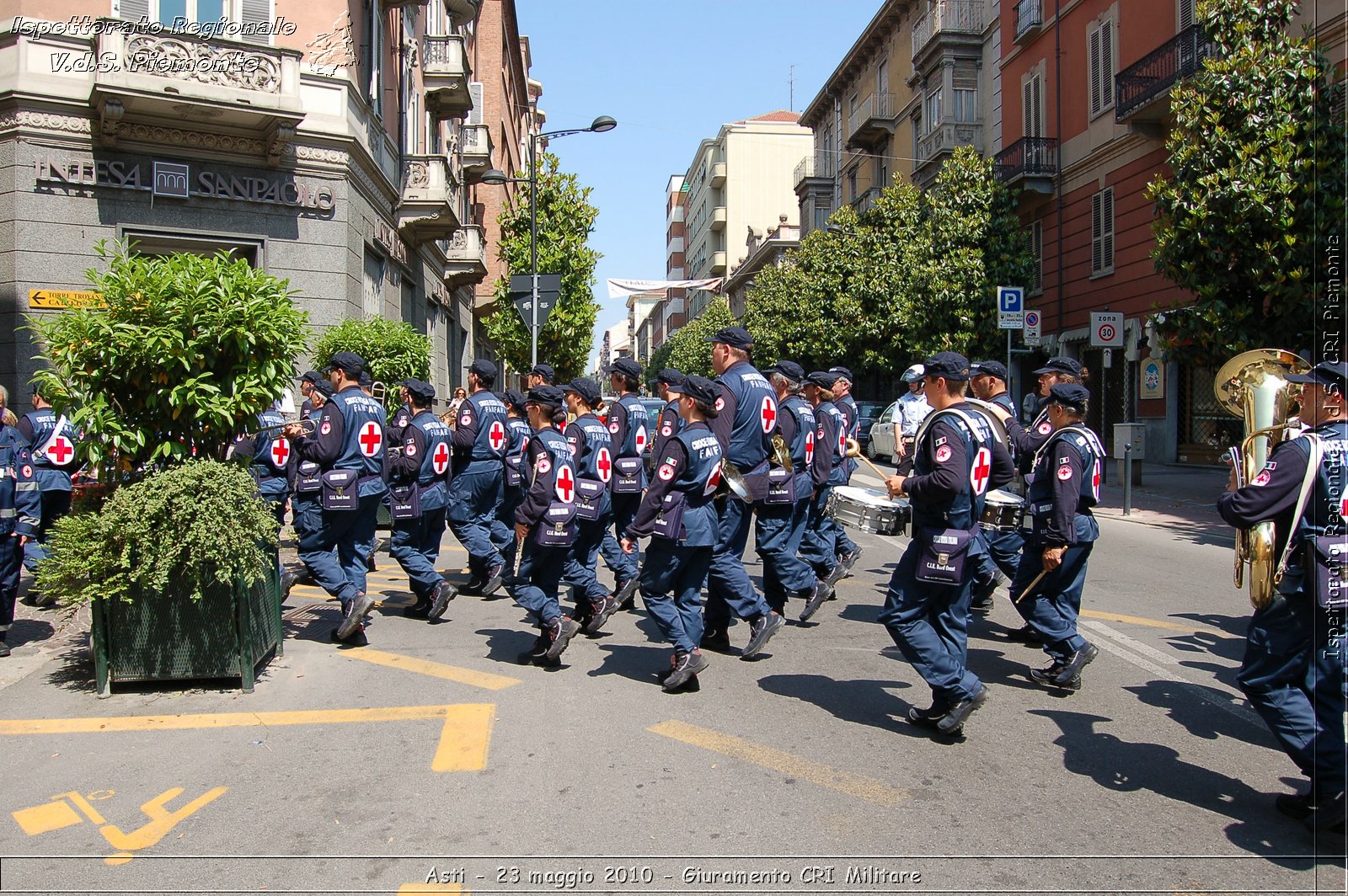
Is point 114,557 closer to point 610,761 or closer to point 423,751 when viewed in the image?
point 423,751

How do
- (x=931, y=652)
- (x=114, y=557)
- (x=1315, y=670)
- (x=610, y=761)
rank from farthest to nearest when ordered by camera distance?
(x=114, y=557) → (x=931, y=652) → (x=610, y=761) → (x=1315, y=670)

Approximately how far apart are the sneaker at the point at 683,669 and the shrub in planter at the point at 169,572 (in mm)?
2558

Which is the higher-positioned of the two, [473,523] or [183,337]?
[183,337]

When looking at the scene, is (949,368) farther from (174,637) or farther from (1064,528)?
(174,637)

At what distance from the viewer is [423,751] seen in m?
4.97

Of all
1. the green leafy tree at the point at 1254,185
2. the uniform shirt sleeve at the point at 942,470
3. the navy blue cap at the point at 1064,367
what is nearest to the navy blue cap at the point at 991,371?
the navy blue cap at the point at 1064,367

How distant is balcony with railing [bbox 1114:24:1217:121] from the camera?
2053 centimetres

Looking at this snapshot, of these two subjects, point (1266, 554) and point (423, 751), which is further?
point (423, 751)

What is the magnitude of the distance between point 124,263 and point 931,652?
5232 mm

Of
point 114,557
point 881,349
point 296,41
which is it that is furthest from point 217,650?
point 881,349

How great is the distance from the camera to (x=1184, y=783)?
15.0ft

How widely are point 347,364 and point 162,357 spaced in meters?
1.70

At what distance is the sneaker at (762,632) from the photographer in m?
6.82

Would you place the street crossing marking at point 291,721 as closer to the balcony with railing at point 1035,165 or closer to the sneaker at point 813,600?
the sneaker at point 813,600
